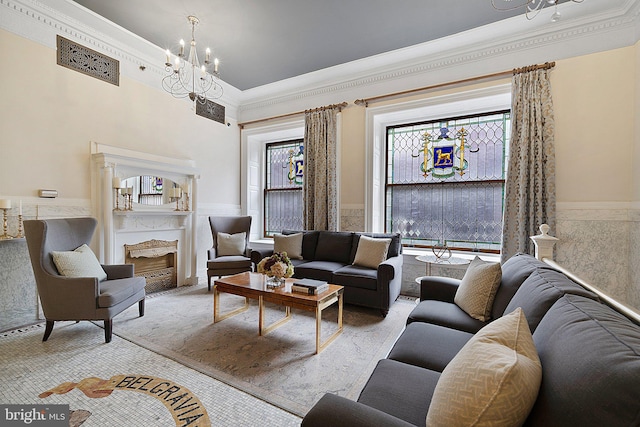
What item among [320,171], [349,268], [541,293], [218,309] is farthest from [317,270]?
[541,293]

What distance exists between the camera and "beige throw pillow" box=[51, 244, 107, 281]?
259 cm

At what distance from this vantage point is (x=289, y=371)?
2.18m

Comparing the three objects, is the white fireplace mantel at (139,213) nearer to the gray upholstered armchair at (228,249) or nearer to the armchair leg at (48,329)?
the gray upholstered armchair at (228,249)

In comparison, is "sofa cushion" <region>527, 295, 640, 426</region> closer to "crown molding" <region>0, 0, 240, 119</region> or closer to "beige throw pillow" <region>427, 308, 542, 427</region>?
"beige throw pillow" <region>427, 308, 542, 427</region>

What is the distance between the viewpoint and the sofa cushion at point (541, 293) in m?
1.26

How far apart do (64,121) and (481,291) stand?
452 cm

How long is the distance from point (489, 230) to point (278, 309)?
120 inches

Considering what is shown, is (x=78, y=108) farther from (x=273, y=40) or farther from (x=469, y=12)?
(x=469, y=12)

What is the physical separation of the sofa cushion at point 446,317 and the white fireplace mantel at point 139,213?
3623mm

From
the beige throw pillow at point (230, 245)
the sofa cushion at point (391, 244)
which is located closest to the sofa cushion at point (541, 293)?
the sofa cushion at point (391, 244)

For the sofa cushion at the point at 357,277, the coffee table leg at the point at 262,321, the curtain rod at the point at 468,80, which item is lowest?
the coffee table leg at the point at 262,321

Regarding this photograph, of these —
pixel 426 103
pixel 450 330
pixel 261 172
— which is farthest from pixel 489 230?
pixel 261 172

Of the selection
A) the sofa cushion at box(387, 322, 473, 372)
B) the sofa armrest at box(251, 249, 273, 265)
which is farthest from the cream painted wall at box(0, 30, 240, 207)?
the sofa cushion at box(387, 322, 473, 372)

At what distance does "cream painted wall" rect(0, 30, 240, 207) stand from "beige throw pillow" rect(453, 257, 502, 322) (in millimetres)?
4198
